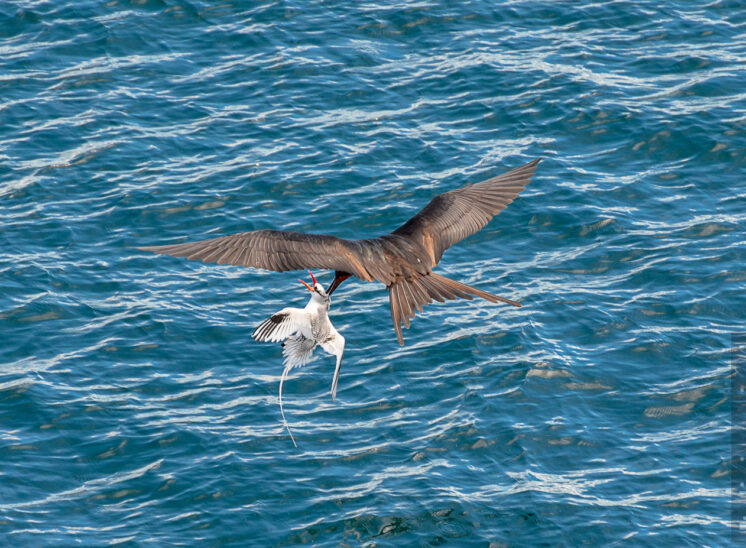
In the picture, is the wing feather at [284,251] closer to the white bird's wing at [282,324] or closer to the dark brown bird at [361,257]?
the dark brown bird at [361,257]

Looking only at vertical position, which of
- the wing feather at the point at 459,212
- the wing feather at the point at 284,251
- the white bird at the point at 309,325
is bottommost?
the white bird at the point at 309,325

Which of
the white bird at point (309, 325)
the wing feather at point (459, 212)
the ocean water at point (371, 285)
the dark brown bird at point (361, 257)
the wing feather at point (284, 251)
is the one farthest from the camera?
the ocean water at point (371, 285)

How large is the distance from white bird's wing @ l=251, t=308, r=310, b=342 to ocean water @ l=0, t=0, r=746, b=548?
7.44 ft

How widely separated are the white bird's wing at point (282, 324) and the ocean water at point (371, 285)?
2.27 metres

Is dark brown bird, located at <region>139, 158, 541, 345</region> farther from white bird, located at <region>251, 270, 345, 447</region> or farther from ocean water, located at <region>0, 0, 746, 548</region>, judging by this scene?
ocean water, located at <region>0, 0, 746, 548</region>

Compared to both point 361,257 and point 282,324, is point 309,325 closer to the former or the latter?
point 282,324

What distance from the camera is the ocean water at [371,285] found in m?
13.8

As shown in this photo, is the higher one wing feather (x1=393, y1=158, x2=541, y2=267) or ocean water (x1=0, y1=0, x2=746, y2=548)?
wing feather (x1=393, y1=158, x2=541, y2=267)

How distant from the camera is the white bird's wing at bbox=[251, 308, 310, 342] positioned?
41.1 ft

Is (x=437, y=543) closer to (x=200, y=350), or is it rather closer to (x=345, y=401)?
(x=345, y=401)

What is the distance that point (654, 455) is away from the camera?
Result: 14453 mm

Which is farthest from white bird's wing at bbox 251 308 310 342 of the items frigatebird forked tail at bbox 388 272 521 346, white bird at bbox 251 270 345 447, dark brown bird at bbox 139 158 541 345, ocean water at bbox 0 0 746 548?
ocean water at bbox 0 0 746 548

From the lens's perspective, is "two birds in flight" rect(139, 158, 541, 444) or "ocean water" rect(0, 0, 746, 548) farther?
"ocean water" rect(0, 0, 746, 548)

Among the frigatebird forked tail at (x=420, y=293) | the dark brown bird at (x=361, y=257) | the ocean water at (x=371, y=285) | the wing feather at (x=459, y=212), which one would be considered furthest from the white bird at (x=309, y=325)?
the ocean water at (x=371, y=285)
